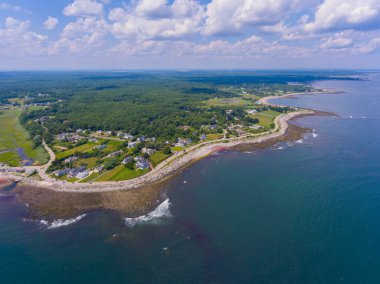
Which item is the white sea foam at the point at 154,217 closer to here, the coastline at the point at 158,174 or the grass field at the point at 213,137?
the coastline at the point at 158,174

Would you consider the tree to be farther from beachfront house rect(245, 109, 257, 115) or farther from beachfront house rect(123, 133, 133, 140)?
beachfront house rect(245, 109, 257, 115)

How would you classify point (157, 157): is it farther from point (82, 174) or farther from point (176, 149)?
point (82, 174)

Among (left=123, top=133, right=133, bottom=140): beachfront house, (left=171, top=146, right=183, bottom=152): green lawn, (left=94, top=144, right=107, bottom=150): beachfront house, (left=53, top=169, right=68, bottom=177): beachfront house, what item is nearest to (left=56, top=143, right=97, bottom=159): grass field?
(left=94, top=144, right=107, bottom=150): beachfront house

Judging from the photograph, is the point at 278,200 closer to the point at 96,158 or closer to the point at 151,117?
the point at 96,158

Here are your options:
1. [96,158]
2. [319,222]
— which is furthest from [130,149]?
[319,222]

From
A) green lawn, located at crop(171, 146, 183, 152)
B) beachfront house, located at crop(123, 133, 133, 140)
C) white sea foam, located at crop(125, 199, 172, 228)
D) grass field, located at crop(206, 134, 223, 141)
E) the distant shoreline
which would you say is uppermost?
grass field, located at crop(206, 134, 223, 141)

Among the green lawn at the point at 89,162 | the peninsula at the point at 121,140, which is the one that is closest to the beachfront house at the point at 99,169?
the peninsula at the point at 121,140

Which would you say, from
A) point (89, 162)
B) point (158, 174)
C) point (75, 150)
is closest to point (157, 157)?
point (158, 174)
